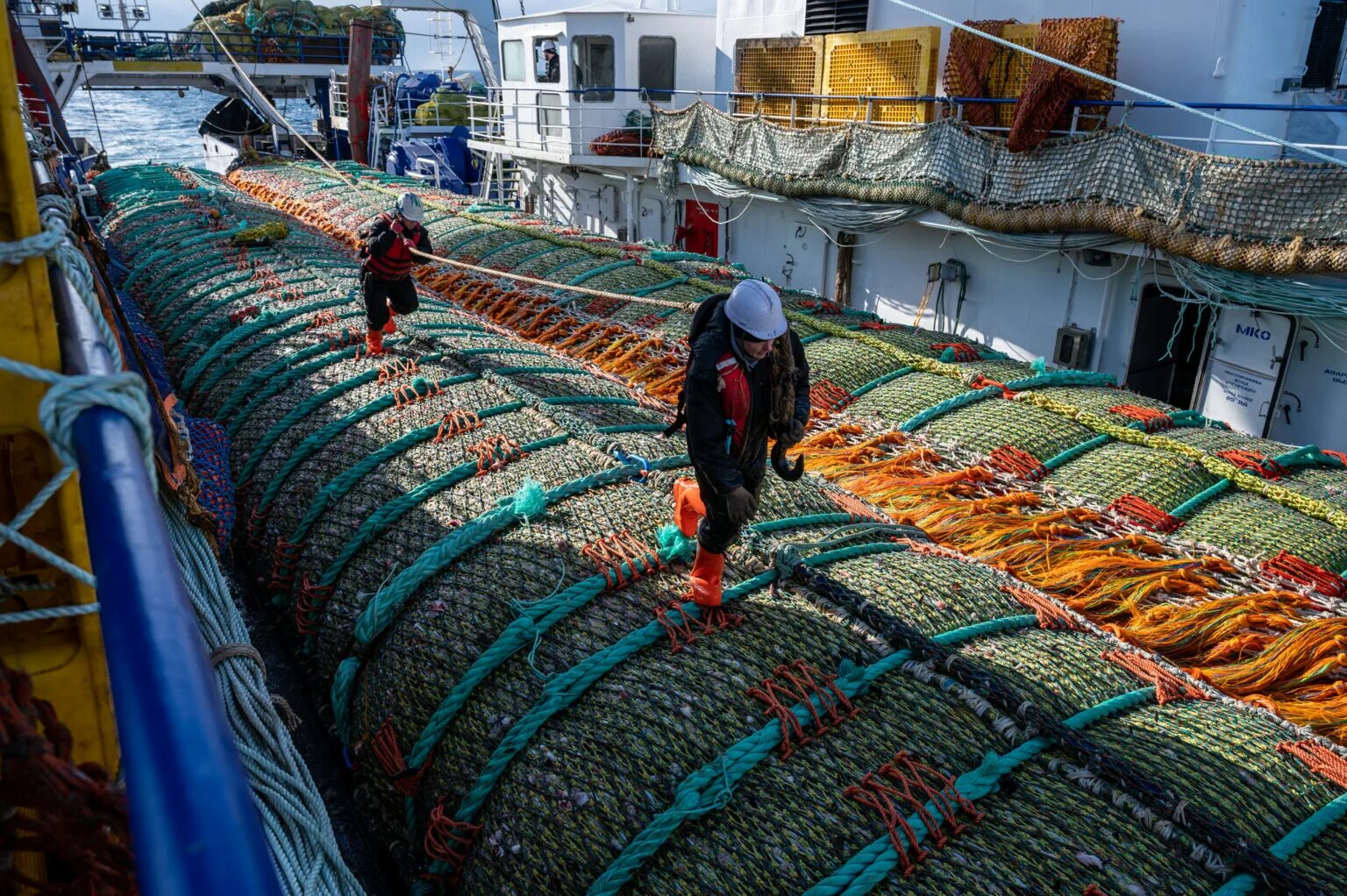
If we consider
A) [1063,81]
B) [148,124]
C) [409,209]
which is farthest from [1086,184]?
[148,124]

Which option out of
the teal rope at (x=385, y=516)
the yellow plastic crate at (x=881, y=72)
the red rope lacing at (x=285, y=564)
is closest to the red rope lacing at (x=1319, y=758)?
the teal rope at (x=385, y=516)

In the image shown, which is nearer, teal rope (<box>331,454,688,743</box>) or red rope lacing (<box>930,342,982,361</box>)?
teal rope (<box>331,454,688,743</box>)

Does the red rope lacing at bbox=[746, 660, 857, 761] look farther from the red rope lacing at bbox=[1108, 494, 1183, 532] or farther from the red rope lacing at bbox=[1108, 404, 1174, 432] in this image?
the red rope lacing at bbox=[1108, 404, 1174, 432]

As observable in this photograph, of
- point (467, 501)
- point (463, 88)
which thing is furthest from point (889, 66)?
point (463, 88)

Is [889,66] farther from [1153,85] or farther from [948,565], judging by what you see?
[948,565]

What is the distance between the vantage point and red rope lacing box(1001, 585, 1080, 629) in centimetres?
445

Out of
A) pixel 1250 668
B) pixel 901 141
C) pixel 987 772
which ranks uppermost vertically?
pixel 901 141

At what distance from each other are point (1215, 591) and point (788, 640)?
323 centimetres

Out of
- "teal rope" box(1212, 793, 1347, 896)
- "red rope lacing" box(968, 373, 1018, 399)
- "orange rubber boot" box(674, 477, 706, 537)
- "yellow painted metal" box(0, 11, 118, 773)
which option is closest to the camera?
"yellow painted metal" box(0, 11, 118, 773)

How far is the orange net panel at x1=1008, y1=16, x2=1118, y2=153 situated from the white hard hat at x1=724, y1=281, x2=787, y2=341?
8.80 m

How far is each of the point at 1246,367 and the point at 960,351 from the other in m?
3.69

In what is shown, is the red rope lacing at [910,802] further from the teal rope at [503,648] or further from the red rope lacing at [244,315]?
the red rope lacing at [244,315]

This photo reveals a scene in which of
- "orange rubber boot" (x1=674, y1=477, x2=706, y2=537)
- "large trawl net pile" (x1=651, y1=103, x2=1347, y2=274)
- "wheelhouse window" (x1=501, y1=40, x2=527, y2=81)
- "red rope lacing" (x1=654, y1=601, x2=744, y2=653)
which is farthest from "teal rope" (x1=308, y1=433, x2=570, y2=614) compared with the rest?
"wheelhouse window" (x1=501, y1=40, x2=527, y2=81)

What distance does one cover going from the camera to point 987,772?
3.45 meters
